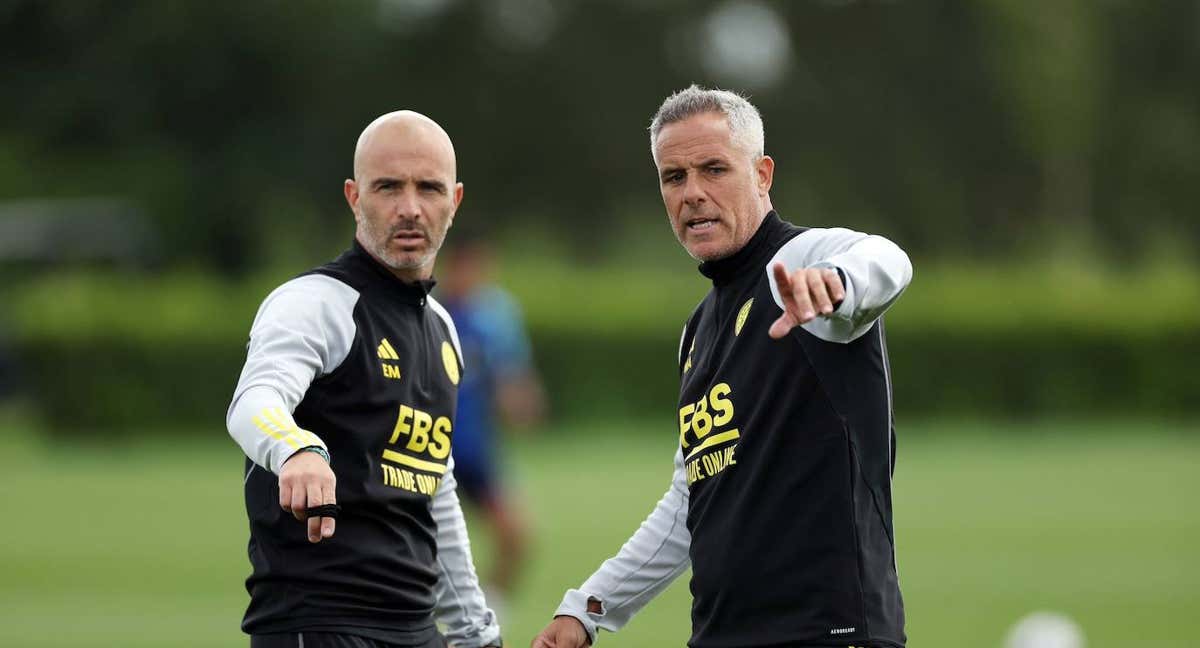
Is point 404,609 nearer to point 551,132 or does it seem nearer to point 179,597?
point 179,597

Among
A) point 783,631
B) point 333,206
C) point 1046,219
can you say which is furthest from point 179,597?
point 1046,219

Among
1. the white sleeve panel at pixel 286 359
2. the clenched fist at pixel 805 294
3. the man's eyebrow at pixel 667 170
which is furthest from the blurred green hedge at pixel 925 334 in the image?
the clenched fist at pixel 805 294

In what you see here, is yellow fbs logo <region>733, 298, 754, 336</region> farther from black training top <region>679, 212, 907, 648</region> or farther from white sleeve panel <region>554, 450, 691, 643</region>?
white sleeve panel <region>554, 450, 691, 643</region>

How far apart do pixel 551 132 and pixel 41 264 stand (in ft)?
58.2

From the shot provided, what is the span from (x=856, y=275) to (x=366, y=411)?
5.46 feet

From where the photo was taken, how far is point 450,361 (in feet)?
19.3

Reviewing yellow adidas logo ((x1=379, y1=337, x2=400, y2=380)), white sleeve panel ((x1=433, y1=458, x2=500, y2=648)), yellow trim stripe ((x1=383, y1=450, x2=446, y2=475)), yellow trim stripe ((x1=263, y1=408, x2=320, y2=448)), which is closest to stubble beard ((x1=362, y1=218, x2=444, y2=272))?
yellow adidas logo ((x1=379, y1=337, x2=400, y2=380))

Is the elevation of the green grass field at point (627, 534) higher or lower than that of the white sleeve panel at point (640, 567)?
higher

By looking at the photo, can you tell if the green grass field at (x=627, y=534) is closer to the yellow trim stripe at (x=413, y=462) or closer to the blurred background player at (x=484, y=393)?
the blurred background player at (x=484, y=393)

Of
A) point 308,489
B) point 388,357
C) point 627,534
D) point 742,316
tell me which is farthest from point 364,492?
point 627,534

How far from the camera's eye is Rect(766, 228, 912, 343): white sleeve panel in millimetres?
4590

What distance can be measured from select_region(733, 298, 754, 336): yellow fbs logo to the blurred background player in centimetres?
741

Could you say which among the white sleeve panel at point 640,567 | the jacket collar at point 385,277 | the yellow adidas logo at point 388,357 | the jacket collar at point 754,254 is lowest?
the white sleeve panel at point 640,567

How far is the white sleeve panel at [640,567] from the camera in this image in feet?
18.8
